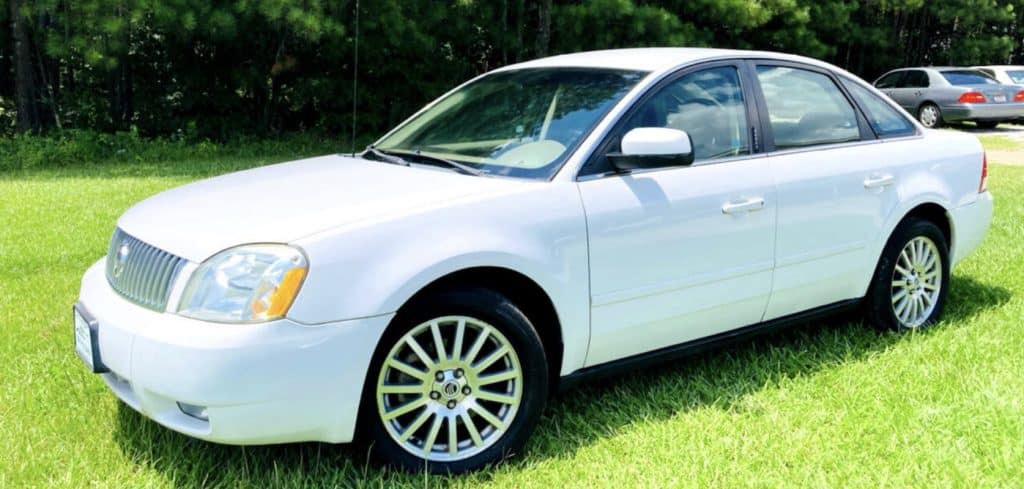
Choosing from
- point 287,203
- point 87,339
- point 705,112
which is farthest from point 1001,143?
point 87,339

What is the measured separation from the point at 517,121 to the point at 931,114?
60.3 feet

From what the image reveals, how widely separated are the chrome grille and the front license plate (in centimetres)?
14

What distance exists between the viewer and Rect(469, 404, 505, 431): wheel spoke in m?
3.00

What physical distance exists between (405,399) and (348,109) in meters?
14.0

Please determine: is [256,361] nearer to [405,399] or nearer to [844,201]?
[405,399]

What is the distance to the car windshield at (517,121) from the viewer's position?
3354mm

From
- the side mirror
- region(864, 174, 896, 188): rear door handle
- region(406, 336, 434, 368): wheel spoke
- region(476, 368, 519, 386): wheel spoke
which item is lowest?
region(476, 368, 519, 386): wheel spoke

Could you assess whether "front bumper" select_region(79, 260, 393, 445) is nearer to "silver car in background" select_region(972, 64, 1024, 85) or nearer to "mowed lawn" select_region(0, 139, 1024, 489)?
"mowed lawn" select_region(0, 139, 1024, 489)

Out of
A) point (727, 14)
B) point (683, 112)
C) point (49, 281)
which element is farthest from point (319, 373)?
point (727, 14)

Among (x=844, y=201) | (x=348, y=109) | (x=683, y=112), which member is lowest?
(x=348, y=109)

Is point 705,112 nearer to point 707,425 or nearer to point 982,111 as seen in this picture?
point 707,425

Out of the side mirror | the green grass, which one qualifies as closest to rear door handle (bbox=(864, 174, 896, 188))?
the side mirror

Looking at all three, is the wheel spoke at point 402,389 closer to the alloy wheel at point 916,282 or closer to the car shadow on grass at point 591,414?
the car shadow on grass at point 591,414

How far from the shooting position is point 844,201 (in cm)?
396
